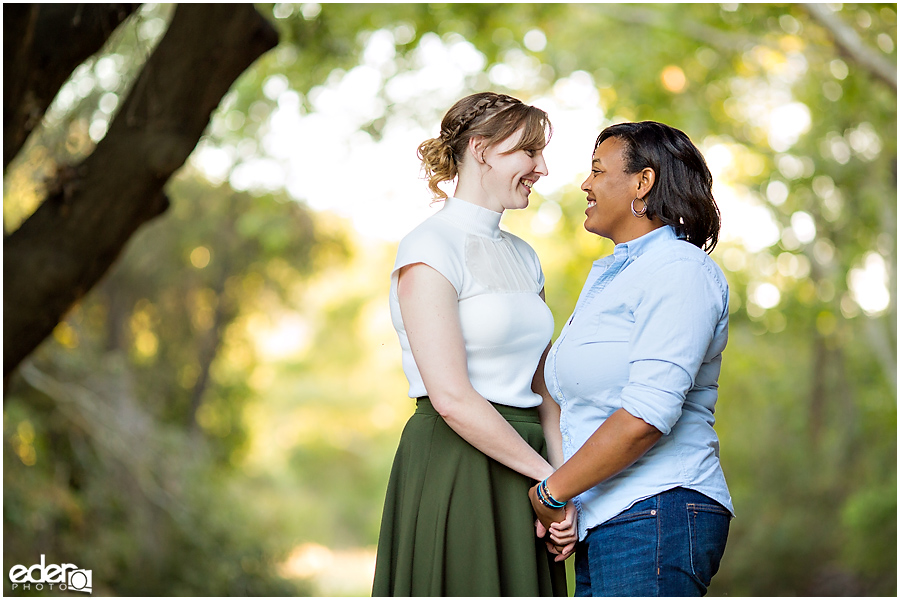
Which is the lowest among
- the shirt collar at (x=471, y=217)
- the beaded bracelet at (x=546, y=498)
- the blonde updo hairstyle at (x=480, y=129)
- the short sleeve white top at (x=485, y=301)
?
the beaded bracelet at (x=546, y=498)

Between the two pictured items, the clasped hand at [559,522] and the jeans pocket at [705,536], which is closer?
the jeans pocket at [705,536]

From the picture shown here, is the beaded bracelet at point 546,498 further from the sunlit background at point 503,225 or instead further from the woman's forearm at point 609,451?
the sunlit background at point 503,225

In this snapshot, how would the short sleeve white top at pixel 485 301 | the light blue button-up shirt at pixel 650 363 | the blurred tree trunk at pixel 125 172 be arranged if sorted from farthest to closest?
the blurred tree trunk at pixel 125 172
the short sleeve white top at pixel 485 301
the light blue button-up shirt at pixel 650 363

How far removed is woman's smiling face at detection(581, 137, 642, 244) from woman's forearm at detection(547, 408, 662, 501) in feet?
1.50

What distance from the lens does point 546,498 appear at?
6.08 feet

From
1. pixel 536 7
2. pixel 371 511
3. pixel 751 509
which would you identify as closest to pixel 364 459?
pixel 371 511

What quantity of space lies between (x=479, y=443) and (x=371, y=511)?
85.9 ft

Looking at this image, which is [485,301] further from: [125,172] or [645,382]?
[125,172]

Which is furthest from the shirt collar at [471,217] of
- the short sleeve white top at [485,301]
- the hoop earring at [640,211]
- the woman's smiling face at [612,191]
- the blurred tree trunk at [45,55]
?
the blurred tree trunk at [45,55]

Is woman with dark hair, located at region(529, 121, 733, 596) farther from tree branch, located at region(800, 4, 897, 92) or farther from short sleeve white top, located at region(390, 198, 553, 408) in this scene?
tree branch, located at region(800, 4, 897, 92)

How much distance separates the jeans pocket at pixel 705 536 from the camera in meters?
1.75

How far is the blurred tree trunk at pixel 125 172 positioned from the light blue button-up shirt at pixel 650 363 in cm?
209

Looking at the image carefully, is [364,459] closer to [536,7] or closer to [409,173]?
[409,173]

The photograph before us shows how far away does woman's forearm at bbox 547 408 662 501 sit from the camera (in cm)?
170
